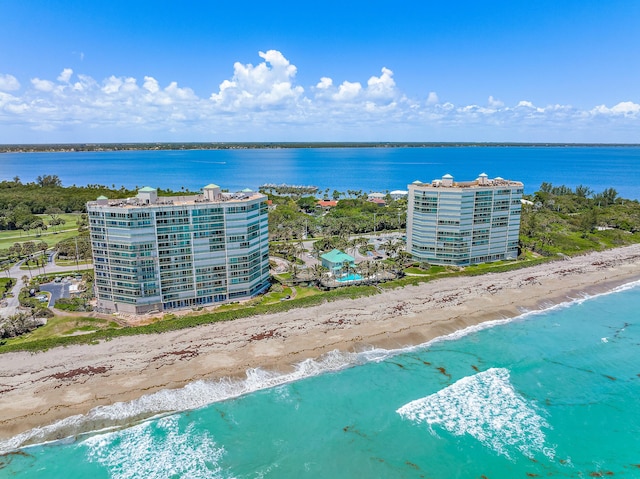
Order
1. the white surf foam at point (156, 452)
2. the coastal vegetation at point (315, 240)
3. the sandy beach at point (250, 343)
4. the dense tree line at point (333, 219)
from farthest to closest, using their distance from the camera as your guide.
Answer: the dense tree line at point (333, 219), the coastal vegetation at point (315, 240), the sandy beach at point (250, 343), the white surf foam at point (156, 452)

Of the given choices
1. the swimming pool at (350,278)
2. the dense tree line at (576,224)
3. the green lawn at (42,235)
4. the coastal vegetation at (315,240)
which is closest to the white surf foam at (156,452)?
the coastal vegetation at (315,240)

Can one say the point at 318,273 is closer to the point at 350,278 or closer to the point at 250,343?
the point at 350,278

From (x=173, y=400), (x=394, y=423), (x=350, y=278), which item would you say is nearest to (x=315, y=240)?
(x=350, y=278)

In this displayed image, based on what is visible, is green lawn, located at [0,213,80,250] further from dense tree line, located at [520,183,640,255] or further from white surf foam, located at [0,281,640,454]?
dense tree line, located at [520,183,640,255]

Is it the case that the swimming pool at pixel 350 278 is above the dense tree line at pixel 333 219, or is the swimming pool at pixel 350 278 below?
below

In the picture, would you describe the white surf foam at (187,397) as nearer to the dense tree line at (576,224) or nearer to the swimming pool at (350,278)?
the swimming pool at (350,278)
